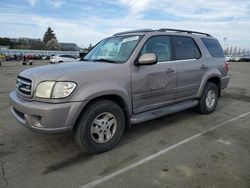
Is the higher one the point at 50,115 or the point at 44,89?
the point at 44,89

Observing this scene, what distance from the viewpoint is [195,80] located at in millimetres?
5191

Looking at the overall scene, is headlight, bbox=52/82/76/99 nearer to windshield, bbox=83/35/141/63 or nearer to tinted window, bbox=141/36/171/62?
windshield, bbox=83/35/141/63

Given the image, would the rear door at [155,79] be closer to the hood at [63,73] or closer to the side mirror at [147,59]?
the side mirror at [147,59]

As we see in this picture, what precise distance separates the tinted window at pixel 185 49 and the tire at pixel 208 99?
879 mm

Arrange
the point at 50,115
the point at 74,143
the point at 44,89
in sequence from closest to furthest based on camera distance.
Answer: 1. the point at 50,115
2. the point at 44,89
3. the point at 74,143

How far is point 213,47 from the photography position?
19.5 feet

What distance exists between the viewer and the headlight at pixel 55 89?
316cm

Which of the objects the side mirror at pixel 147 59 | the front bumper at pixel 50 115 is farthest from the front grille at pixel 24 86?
the side mirror at pixel 147 59

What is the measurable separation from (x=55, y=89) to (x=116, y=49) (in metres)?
1.61

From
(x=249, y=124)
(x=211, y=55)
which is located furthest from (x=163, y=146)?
(x=211, y=55)

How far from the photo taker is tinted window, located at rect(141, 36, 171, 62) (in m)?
4.24

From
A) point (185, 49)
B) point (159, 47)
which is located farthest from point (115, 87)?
point (185, 49)

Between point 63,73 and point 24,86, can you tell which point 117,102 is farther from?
point 24,86

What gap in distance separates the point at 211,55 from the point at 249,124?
1824 millimetres
